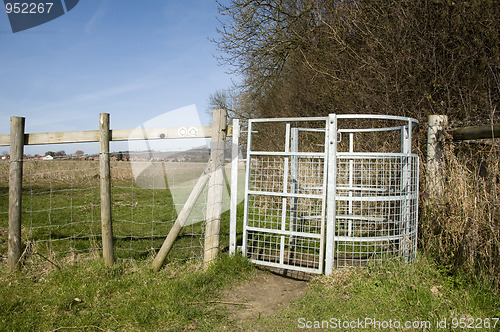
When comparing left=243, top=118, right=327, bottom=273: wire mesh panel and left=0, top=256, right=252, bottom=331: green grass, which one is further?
left=243, top=118, right=327, bottom=273: wire mesh panel

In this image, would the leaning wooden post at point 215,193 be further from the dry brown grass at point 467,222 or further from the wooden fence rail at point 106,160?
the dry brown grass at point 467,222

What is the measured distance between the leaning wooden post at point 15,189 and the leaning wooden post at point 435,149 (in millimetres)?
5722

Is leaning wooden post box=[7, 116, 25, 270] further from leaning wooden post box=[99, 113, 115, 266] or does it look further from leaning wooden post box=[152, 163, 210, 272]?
leaning wooden post box=[152, 163, 210, 272]

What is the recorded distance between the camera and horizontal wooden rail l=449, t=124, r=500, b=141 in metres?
3.80

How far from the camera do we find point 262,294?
4.02m

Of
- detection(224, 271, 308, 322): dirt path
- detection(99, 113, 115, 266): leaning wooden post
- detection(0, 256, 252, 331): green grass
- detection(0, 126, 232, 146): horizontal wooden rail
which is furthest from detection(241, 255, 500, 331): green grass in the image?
detection(0, 126, 232, 146): horizontal wooden rail

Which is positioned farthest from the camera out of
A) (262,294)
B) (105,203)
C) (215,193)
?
(215,193)

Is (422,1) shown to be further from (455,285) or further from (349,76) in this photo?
(455,285)

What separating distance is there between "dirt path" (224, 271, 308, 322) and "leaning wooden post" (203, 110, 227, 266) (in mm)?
690

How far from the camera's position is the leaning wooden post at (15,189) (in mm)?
4637

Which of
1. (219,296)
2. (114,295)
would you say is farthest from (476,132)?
(114,295)

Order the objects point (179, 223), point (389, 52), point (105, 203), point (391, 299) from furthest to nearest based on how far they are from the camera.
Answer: point (389, 52)
point (105, 203)
point (179, 223)
point (391, 299)

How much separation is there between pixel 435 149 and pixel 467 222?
1362 mm

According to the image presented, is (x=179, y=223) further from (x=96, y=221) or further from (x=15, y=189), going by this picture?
(x=96, y=221)
